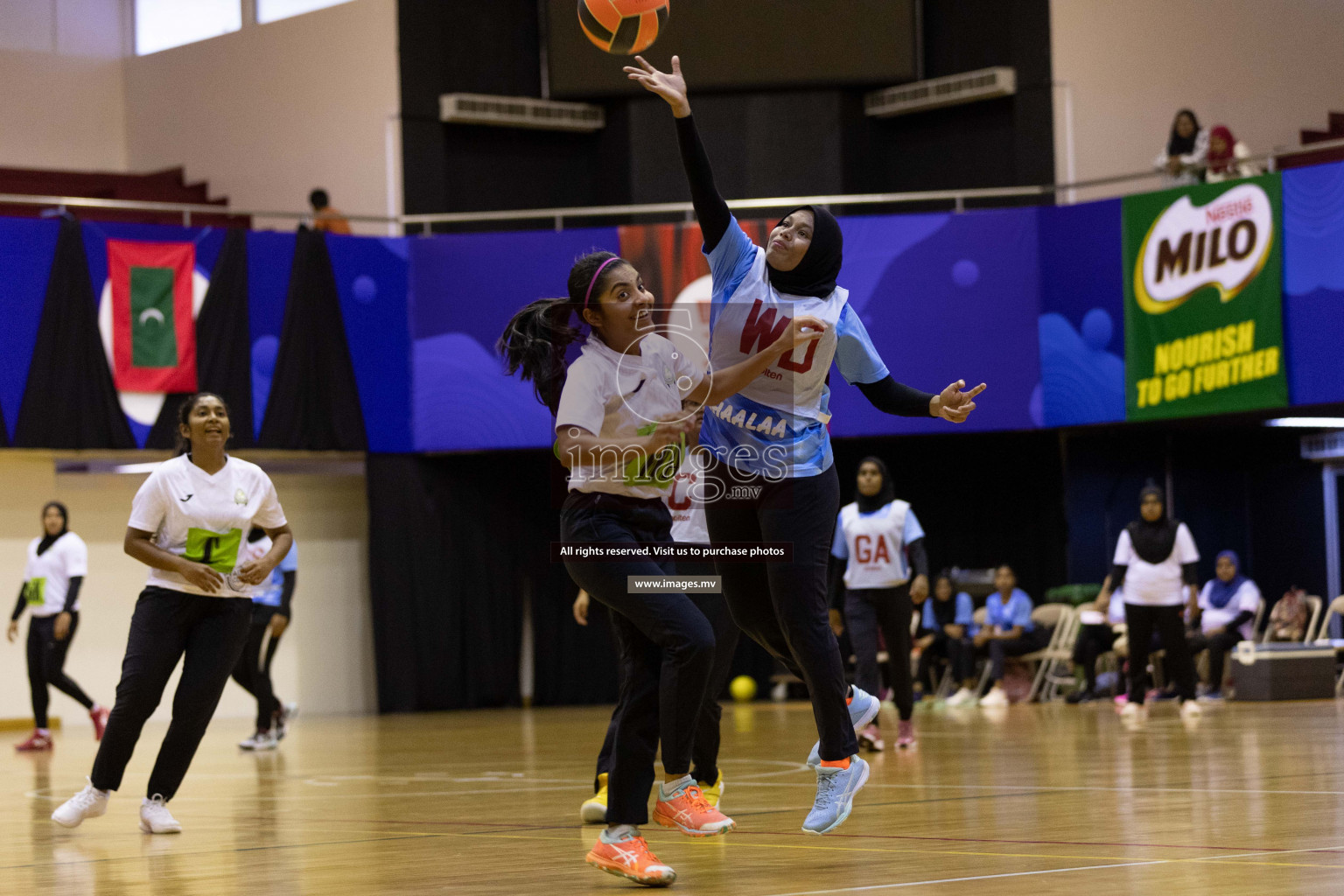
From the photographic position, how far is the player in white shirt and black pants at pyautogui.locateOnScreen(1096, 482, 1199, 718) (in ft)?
41.7

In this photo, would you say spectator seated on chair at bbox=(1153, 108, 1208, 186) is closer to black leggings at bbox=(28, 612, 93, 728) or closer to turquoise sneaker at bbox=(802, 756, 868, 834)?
black leggings at bbox=(28, 612, 93, 728)

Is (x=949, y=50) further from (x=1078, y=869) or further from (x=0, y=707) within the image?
(x=1078, y=869)

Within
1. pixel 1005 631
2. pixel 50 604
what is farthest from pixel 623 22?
pixel 1005 631

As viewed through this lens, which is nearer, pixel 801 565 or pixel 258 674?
pixel 801 565

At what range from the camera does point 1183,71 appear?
60.0 ft

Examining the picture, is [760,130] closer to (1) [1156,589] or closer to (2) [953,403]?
(1) [1156,589]

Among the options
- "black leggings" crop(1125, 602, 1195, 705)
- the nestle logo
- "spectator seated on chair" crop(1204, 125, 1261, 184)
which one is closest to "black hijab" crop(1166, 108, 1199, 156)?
"spectator seated on chair" crop(1204, 125, 1261, 184)

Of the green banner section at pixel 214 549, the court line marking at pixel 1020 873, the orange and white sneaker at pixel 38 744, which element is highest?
the green banner section at pixel 214 549

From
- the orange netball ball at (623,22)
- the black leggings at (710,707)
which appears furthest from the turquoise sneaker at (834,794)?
the orange netball ball at (623,22)

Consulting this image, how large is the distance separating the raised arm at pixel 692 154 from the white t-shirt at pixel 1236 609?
38.2 feet

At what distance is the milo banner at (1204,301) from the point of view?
15.3m

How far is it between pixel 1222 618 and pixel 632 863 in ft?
41.7

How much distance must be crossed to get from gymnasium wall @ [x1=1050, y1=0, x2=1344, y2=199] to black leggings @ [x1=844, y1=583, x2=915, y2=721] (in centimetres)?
989

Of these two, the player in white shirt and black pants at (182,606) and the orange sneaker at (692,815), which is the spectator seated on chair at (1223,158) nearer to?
the player in white shirt and black pants at (182,606)
